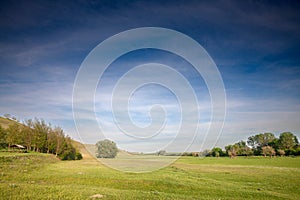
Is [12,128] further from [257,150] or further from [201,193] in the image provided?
[257,150]

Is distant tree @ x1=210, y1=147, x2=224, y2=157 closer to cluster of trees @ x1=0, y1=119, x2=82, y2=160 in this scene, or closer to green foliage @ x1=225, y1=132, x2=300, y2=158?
green foliage @ x1=225, y1=132, x2=300, y2=158

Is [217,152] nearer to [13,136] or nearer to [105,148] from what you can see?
[105,148]

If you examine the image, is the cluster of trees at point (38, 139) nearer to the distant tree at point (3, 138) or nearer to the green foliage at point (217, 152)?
the distant tree at point (3, 138)

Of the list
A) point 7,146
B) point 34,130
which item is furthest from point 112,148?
point 7,146

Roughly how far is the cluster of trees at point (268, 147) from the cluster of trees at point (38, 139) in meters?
111

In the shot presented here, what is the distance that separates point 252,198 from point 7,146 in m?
87.4

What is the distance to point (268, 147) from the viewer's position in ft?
454

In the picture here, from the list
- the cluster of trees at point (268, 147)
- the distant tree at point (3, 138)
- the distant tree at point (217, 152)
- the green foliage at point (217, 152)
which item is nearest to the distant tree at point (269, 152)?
the cluster of trees at point (268, 147)

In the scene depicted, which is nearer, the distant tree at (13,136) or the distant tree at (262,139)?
the distant tree at (13,136)

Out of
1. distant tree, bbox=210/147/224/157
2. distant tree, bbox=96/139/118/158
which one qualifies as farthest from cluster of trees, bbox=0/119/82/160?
distant tree, bbox=210/147/224/157

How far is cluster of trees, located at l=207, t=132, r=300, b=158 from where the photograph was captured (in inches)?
5290

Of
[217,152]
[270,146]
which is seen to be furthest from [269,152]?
[217,152]

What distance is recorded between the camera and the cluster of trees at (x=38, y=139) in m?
77.4

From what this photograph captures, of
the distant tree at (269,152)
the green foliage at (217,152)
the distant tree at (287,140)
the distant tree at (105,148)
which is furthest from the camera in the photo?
the green foliage at (217,152)
